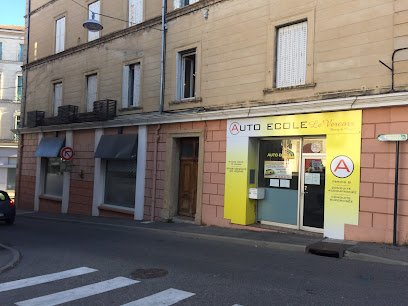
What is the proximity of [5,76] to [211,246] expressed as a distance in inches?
1226

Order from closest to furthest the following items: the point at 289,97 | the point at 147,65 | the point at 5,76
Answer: the point at 289,97 → the point at 147,65 → the point at 5,76

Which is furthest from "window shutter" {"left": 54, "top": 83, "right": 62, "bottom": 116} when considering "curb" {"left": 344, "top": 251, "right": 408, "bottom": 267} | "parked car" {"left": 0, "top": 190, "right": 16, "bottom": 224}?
"curb" {"left": 344, "top": 251, "right": 408, "bottom": 267}

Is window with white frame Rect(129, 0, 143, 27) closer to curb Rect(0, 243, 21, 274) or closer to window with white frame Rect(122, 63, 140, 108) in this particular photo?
window with white frame Rect(122, 63, 140, 108)

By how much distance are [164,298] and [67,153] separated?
13.2 meters

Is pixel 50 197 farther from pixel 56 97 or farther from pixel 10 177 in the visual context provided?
pixel 10 177

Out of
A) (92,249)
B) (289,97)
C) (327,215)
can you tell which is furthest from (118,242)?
(289,97)

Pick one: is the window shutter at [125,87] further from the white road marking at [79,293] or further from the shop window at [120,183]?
the white road marking at [79,293]

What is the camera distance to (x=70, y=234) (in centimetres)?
1116

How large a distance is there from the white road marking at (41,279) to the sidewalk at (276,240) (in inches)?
161

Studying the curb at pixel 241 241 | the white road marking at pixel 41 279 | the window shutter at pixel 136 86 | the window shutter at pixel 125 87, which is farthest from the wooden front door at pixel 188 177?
the white road marking at pixel 41 279

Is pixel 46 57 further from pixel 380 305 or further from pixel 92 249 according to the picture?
pixel 380 305

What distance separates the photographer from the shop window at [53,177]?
18781 mm

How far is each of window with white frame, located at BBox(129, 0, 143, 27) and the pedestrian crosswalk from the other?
1127 centimetres

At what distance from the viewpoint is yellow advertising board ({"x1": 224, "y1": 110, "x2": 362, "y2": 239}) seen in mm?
8797
